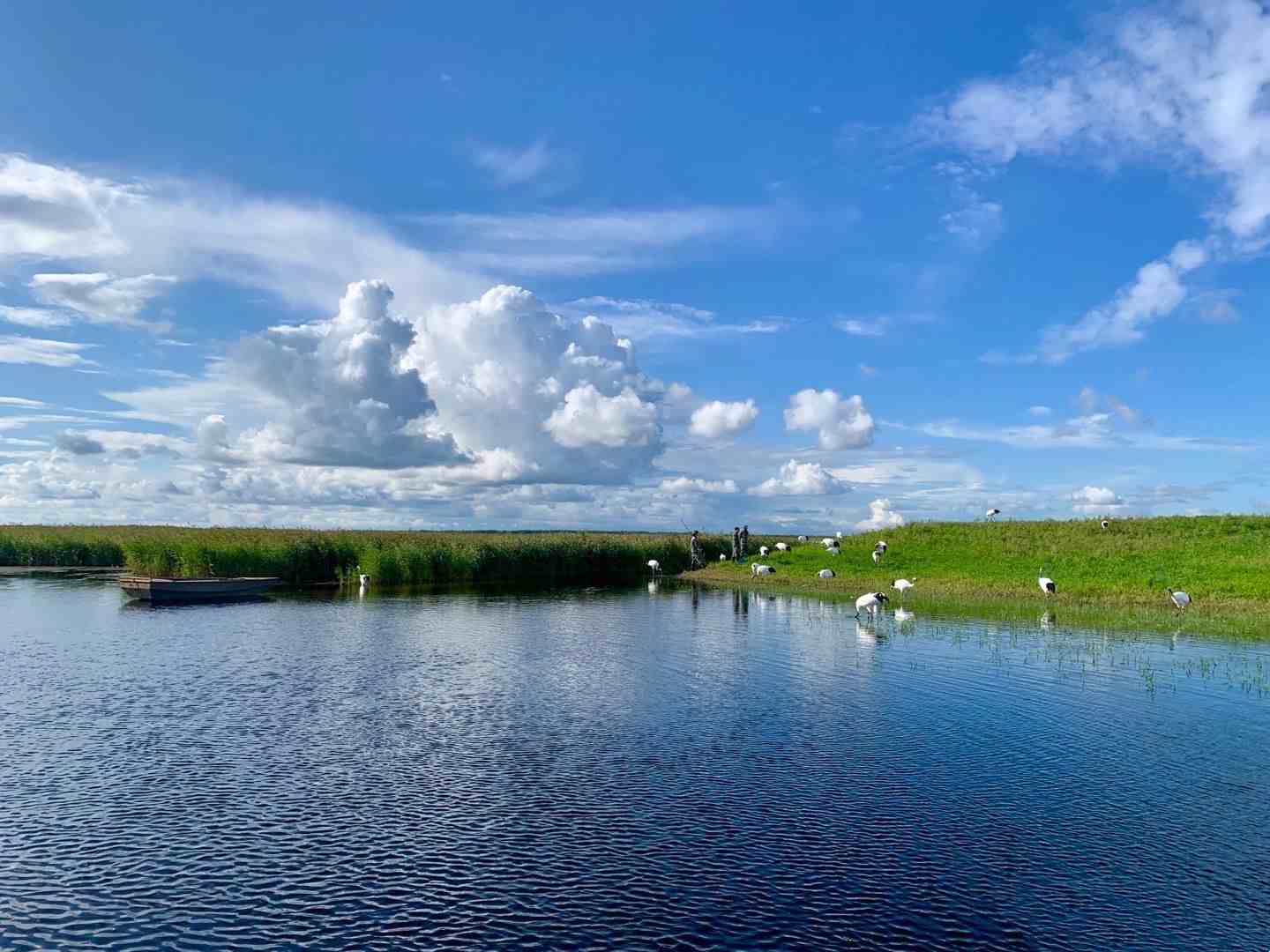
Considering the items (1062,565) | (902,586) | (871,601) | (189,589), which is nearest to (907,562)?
(902,586)

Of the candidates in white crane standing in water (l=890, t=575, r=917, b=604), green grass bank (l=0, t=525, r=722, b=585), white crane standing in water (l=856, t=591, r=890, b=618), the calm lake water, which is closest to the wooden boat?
green grass bank (l=0, t=525, r=722, b=585)

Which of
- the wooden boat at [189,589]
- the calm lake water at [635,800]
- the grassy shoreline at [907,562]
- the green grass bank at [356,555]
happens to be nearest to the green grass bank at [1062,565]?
the grassy shoreline at [907,562]

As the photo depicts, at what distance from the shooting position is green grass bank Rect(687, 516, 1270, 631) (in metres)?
49.8

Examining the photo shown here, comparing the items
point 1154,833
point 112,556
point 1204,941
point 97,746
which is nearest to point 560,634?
point 97,746

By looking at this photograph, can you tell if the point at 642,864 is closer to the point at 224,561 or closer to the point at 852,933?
the point at 852,933

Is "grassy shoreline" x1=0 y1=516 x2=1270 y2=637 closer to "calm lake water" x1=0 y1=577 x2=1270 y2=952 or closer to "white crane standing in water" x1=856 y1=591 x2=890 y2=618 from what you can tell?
"white crane standing in water" x1=856 y1=591 x2=890 y2=618

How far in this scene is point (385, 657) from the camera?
115ft

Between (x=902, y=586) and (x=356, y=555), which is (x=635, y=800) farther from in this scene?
(x=356, y=555)

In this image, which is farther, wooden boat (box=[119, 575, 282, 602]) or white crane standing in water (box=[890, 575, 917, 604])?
wooden boat (box=[119, 575, 282, 602])

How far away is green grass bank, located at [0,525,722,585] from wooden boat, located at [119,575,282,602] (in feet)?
24.6

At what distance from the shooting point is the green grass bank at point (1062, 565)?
163 ft

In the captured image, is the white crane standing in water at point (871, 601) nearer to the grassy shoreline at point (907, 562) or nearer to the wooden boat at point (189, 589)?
the grassy shoreline at point (907, 562)

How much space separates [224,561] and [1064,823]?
65194 mm

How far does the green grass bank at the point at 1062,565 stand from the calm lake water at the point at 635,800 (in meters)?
15.9
